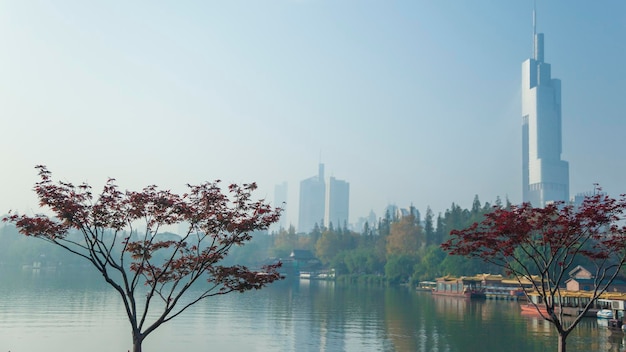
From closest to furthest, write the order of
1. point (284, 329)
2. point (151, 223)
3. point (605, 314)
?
point (151, 223) → point (284, 329) → point (605, 314)

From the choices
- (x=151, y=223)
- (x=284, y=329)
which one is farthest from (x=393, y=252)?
(x=151, y=223)

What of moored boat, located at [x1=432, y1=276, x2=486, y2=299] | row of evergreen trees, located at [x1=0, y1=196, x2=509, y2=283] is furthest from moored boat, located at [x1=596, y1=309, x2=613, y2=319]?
row of evergreen trees, located at [x1=0, y1=196, x2=509, y2=283]

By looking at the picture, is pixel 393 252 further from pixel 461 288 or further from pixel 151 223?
pixel 151 223

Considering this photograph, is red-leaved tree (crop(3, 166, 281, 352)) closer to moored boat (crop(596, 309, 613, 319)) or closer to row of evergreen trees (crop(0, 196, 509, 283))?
moored boat (crop(596, 309, 613, 319))

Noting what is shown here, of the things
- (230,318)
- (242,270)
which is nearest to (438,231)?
(230,318)

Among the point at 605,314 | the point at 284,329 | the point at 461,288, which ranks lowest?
the point at 284,329

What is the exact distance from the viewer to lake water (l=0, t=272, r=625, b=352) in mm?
35875

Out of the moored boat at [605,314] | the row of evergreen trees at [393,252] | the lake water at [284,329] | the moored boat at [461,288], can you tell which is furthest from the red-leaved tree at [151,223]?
the row of evergreen trees at [393,252]

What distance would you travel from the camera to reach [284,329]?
145 ft

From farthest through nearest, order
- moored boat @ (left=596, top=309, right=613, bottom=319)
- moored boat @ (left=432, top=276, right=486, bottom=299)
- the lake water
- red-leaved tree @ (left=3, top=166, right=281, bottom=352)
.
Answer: moored boat @ (left=432, top=276, right=486, bottom=299) < moored boat @ (left=596, top=309, right=613, bottom=319) < the lake water < red-leaved tree @ (left=3, top=166, right=281, bottom=352)

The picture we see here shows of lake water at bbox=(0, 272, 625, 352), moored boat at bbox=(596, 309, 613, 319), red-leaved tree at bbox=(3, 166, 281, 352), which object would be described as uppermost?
red-leaved tree at bbox=(3, 166, 281, 352)

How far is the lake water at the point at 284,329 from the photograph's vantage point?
118ft

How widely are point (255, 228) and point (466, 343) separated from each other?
78.2ft

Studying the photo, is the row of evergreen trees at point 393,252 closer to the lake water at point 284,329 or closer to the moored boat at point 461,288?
the moored boat at point 461,288
